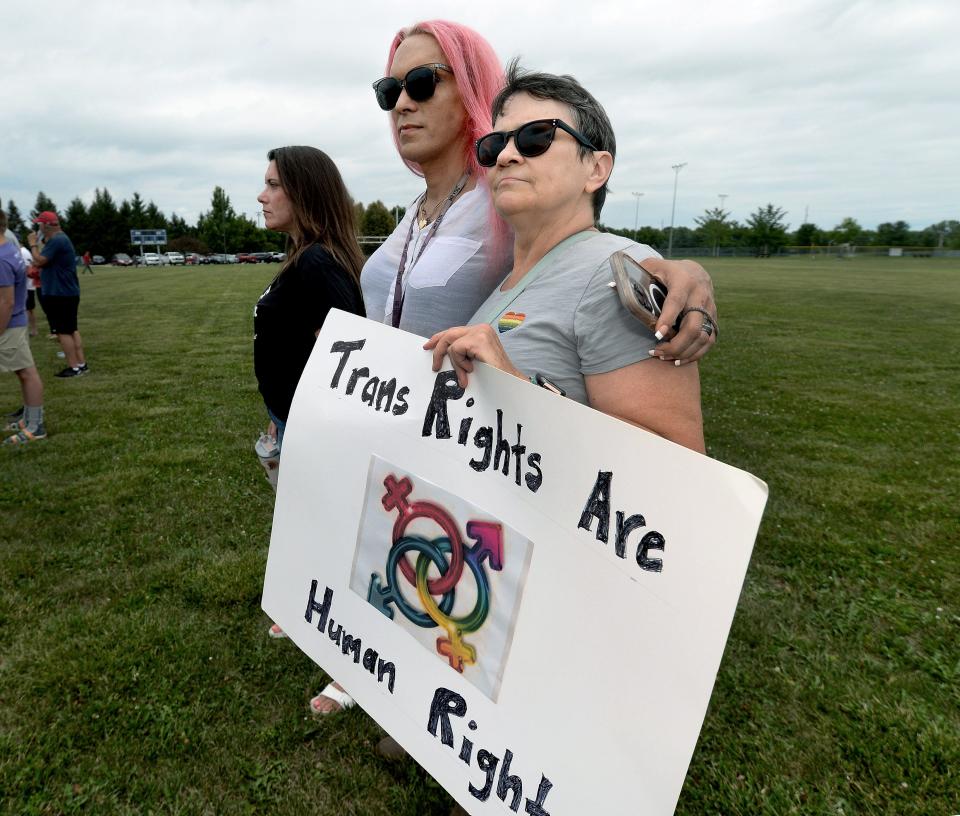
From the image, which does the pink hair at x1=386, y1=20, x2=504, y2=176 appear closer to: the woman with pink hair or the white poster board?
the woman with pink hair

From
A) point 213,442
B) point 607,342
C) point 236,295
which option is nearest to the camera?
point 607,342

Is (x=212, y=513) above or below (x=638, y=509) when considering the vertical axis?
below

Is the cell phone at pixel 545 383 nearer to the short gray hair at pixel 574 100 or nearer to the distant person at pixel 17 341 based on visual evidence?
the short gray hair at pixel 574 100

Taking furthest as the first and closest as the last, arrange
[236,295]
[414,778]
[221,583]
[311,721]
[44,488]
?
1. [236,295]
2. [44,488]
3. [221,583]
4. [311,721]
5. [414,778]

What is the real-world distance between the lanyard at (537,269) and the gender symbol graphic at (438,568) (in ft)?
1.47

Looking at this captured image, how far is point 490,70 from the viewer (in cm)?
180

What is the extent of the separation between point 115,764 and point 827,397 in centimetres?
796

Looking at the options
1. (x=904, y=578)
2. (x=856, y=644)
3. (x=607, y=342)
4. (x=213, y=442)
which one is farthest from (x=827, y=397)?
(x=607, y=342)

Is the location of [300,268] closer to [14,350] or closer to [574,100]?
[574,100]

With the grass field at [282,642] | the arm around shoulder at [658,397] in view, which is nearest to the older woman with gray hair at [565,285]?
the arm around shoulder at [658,397]

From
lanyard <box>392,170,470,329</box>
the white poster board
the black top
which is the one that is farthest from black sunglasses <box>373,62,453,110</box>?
the black top

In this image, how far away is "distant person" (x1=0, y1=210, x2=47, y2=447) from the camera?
518cm

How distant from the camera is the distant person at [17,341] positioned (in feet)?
17.0

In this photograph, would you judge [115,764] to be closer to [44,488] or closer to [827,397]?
[44,488]
